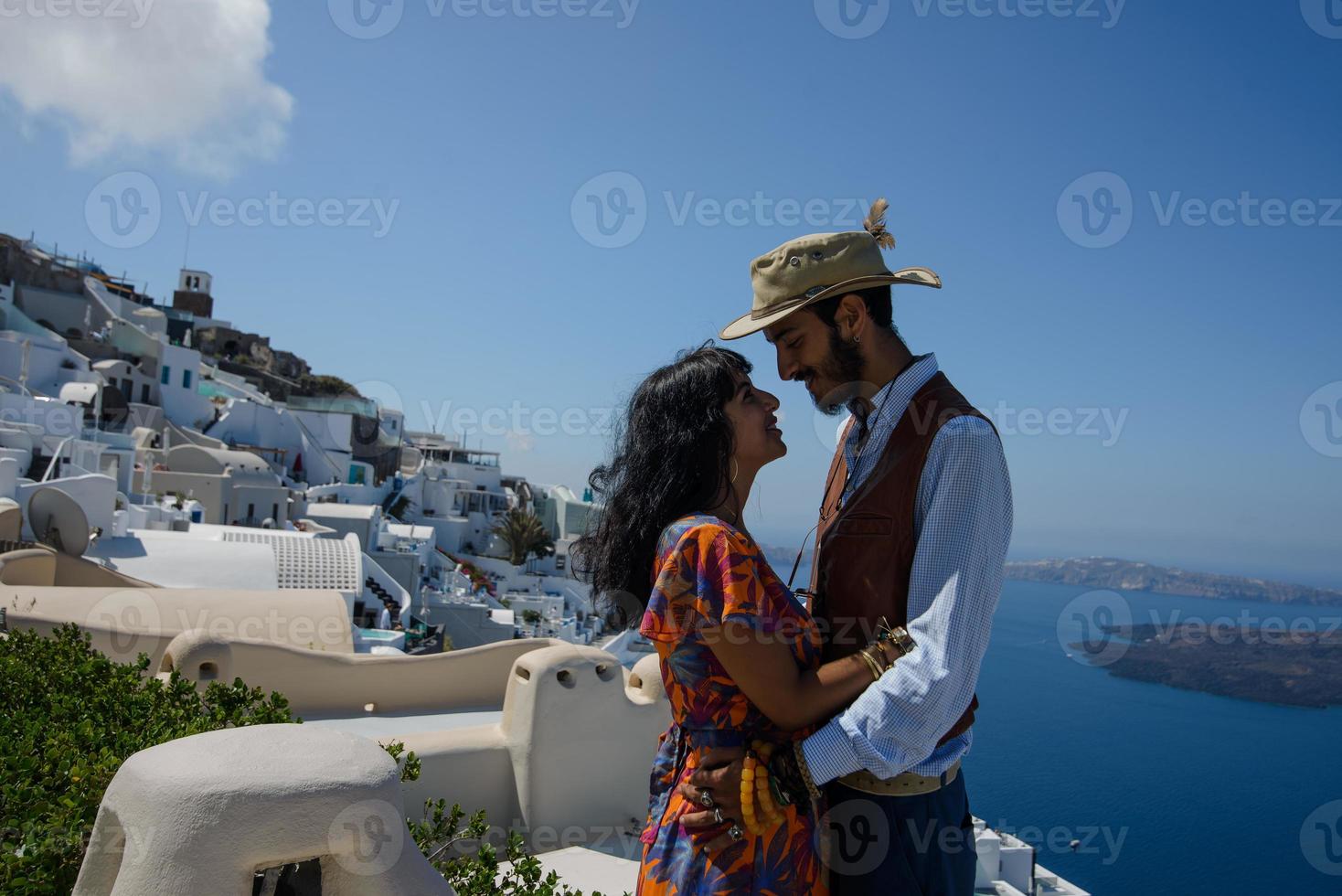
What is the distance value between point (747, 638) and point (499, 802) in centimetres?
421

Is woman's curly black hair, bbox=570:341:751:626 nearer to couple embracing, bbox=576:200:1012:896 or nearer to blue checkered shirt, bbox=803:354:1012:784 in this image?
couple embracing, bbox=576:200:1012:896

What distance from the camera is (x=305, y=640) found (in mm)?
8594

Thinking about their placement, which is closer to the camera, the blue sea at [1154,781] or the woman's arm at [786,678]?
the woman's arm at [786,678]

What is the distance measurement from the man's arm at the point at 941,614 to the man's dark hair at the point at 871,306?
412mm

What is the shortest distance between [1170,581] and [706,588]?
109 meters

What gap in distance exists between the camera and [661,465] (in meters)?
2.20

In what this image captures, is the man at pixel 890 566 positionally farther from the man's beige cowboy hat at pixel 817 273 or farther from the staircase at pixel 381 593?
the staircase at pixel 381 593

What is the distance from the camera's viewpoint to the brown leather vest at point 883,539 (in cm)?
197

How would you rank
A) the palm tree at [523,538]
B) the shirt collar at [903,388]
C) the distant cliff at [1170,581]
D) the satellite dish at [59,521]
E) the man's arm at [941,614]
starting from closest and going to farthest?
the man's arm at [941,614], the shirt collar at [903,388], the satellite dish at [59,521], the palm tree at [523,538], the distant cliff at [1170,581]

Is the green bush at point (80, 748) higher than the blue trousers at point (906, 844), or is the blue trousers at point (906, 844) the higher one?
the blue trousers at point (906, 844)

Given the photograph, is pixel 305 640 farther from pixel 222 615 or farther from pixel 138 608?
pixel 138 608

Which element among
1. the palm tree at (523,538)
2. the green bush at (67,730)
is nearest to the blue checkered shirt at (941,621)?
the green bush at (67,730)

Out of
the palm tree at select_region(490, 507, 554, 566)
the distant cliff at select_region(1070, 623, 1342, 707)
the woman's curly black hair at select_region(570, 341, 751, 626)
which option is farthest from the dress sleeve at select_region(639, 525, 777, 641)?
the distant cliff at select_region(1070, 623, 1342, 707)

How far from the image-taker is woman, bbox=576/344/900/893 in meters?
1.91
